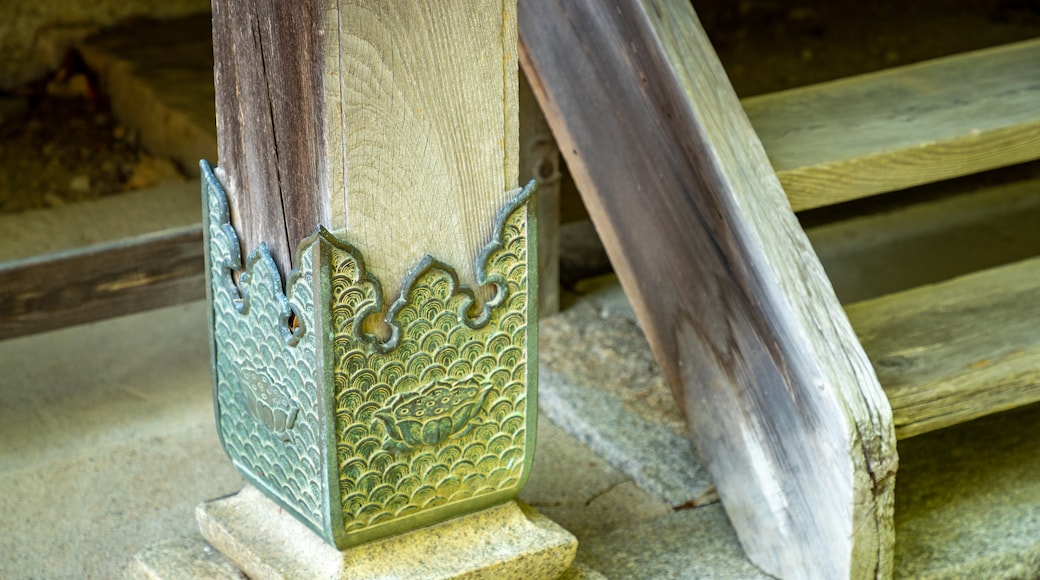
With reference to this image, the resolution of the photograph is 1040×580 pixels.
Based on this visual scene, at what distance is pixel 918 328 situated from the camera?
179cm

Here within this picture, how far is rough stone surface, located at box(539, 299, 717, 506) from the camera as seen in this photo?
6.76 feet

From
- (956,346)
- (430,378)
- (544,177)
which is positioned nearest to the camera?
(430,378)

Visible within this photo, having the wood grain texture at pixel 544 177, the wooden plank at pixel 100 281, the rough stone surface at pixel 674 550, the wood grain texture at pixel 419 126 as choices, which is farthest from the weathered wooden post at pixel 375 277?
the wood grain texture at pixel 544 177

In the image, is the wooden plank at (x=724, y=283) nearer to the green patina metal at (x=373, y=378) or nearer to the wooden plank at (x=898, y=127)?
the wooden plank at (x=898, y=127)

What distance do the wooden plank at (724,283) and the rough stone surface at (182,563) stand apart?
71cm

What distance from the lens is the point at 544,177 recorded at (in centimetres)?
255

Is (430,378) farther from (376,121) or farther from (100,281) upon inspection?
(100,281)

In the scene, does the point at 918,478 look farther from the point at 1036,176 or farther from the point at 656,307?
the point at 1036,176

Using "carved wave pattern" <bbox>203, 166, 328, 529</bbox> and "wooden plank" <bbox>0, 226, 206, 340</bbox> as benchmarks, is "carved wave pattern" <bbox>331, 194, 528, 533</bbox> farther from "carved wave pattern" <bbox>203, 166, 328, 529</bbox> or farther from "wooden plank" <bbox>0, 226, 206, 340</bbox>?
"wooden plank" <bbox>0, 226, 206, 340</bbox>

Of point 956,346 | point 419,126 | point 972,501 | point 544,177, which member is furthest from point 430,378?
point 544,177

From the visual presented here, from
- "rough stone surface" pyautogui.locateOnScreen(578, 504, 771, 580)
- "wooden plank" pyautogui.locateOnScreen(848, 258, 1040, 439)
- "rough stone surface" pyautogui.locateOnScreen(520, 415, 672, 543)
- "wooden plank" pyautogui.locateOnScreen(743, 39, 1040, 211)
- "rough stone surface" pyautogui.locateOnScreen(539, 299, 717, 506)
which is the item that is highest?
"wooden plank" pyautogui.locateOnScreen(743, 39, 1040, 211)

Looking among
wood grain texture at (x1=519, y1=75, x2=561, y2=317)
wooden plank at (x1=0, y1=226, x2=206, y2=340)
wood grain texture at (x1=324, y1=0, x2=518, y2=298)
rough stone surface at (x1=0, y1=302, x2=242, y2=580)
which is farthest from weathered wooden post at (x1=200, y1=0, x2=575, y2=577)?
wood grain texture at (x1=519, y1=75, x2=561, y2=317)

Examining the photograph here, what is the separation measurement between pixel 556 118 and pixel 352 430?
28.9 inches

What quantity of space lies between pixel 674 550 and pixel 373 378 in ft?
2.10
